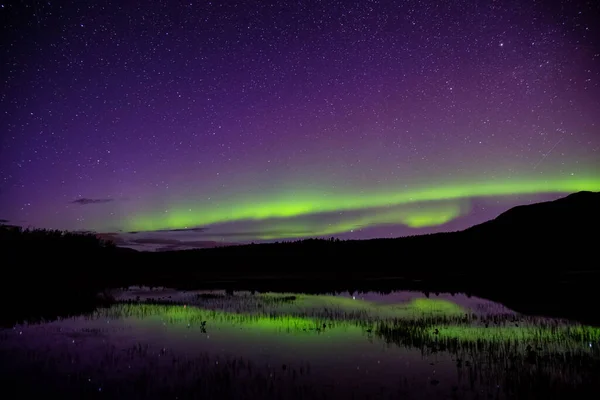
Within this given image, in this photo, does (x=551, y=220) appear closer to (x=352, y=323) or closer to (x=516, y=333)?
(x=516, y=333)

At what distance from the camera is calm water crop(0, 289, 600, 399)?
10023 millimetres


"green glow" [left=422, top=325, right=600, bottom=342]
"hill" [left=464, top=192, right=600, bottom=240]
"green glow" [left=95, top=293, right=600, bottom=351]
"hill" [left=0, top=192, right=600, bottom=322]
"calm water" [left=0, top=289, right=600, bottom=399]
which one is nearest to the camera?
"calm water" [left=0, top=289, right=600, bottom=399]

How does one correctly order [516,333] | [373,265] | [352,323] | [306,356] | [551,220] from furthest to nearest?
[551,220], [373,265], [352,323], [516,333], [306,356]

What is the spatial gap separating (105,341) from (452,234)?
3853 inches

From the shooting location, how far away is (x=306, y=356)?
44.1ft

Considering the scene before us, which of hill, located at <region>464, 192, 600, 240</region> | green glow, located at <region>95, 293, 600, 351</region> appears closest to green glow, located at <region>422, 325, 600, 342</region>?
green glow, located at <region>95, 293, 600, 351</region>

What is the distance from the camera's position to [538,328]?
56.5 ft

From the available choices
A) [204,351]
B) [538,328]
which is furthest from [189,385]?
[538,328]

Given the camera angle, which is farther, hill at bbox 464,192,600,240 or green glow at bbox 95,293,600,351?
hill at bbox 464,192,600,240

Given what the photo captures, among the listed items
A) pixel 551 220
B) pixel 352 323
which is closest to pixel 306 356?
pixel 352 323

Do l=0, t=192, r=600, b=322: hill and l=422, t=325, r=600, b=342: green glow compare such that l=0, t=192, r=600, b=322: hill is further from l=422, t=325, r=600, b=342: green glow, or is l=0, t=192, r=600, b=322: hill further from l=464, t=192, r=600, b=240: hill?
l=422, t=325, r=600, b=342: green glow

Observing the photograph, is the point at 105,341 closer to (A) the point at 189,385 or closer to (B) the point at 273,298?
(A) the point at 189,385

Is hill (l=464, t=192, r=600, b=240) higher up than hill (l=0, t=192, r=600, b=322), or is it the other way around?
hill (l=464, t=192, r=600, b=240)

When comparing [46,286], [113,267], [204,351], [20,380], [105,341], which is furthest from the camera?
[113,267]
